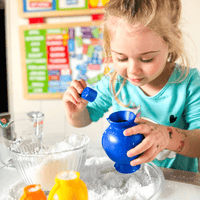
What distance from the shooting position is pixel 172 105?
33.7 inches

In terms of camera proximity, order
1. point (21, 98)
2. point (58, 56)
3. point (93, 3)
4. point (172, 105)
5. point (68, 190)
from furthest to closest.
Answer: point (21, 98) → point (58, 56) → point (93, 3) → point (172, 105) → point (68, 190)

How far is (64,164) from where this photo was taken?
55cm

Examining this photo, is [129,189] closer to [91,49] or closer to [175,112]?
[175,112]

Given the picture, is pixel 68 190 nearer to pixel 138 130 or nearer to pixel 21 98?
pixel 138 130

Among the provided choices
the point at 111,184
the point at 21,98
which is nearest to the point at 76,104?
the point at 111,184

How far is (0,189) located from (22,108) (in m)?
1.55

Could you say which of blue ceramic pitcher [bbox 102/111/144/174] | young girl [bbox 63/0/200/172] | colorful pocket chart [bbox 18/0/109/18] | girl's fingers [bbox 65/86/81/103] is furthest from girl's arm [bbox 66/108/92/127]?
colorful pocket chart [bbox 18/0/109/18]

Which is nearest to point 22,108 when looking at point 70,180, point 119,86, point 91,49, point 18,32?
point 18,32

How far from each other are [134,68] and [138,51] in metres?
0.05

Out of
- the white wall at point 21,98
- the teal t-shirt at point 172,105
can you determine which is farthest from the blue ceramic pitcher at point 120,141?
the white wall at point 21,98

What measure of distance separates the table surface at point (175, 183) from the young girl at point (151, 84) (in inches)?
3.0

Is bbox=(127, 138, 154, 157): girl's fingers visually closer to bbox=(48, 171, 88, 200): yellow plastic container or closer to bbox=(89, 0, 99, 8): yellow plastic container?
bbox=(48, 171, 88, 200): yellow plastic container

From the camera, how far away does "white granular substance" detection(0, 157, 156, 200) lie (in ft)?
1.68

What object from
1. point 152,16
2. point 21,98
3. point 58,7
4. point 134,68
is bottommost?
point 21,98
